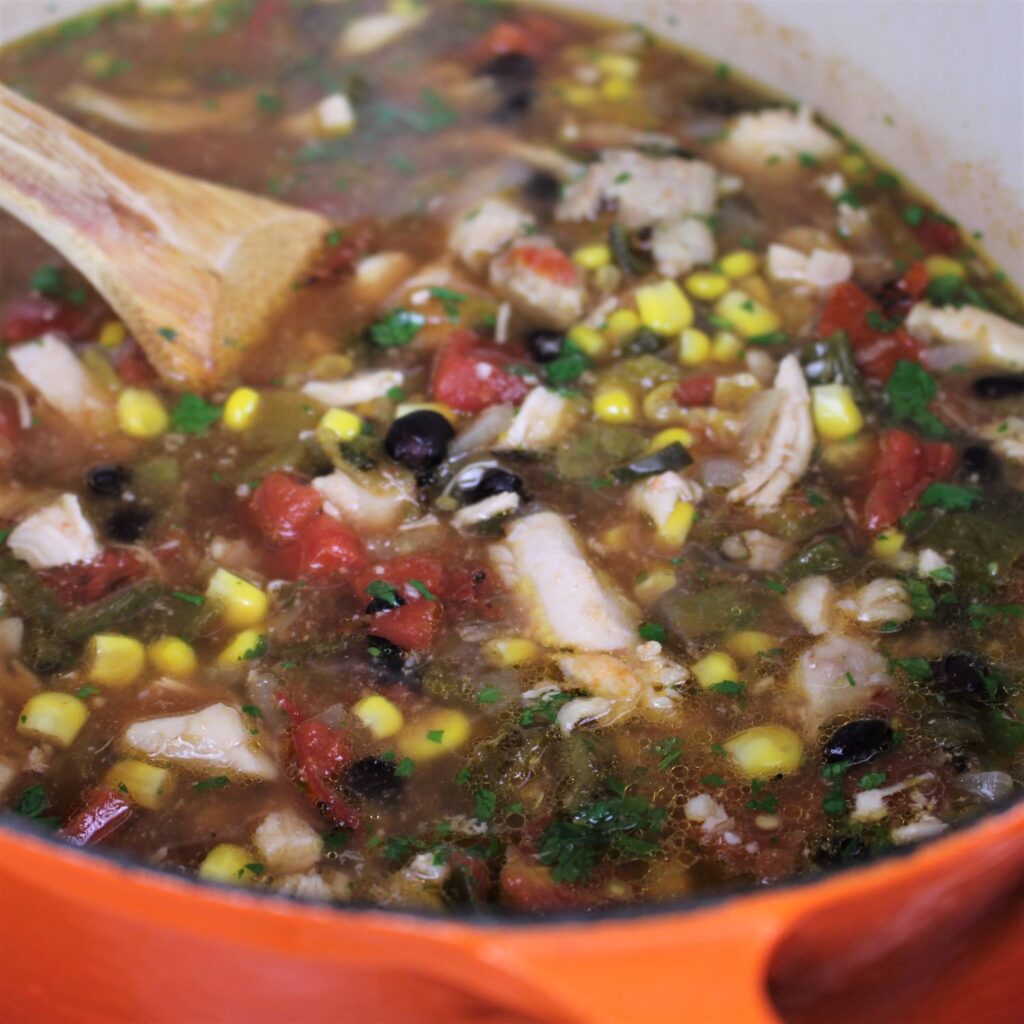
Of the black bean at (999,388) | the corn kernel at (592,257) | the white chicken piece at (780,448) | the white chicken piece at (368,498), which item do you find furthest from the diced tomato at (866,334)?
the white chicken piece at (368,498)

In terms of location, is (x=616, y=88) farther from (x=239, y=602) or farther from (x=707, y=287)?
(x=239, y=602)

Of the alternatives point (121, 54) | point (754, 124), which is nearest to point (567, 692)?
point (754, 124)

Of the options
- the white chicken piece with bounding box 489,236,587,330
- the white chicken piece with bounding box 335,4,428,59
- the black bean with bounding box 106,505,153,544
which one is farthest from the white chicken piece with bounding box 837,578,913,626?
the white chicken piece with bounding box 335,4,428,59

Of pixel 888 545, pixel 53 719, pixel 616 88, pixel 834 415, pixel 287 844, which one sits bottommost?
pixel 53 719

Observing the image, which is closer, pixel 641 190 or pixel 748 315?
pixel 748 315

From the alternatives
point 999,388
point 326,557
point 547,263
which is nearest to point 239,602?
point 326,557

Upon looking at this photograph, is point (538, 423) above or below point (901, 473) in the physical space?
below

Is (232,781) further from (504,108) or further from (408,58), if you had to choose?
(408,58)

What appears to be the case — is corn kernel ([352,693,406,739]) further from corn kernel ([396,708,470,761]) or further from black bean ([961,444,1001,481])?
black bean ([961,444,1001,481])
